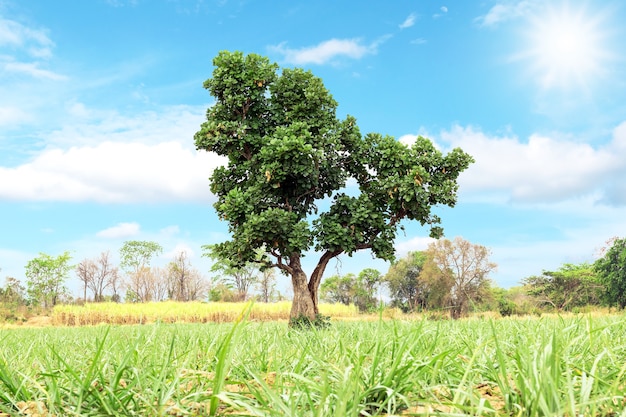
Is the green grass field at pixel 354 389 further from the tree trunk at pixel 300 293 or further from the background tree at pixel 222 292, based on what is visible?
the background tree at pixel 222 292

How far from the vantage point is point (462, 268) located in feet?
106

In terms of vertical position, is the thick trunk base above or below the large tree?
below

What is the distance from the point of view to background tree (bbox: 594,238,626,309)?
3219 centimetres

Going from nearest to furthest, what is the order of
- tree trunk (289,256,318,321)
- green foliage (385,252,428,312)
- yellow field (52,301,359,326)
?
tree trunk (289,256,318,321)
yellow field (52,301,359,326)
green foliage (385,252,428,312)

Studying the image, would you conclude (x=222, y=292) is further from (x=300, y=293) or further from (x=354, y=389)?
(x=354, y=389)

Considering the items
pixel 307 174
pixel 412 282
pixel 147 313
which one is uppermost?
pixel 307 174

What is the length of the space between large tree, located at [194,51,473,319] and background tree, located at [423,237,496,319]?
20.1 meters

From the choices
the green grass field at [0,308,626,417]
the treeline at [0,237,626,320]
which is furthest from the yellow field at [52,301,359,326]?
the green grass field at [0,308,626,417]

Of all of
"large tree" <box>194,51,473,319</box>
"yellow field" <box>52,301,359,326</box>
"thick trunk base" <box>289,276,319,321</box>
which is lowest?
"yellow field" <box>52,301,359,326</box>

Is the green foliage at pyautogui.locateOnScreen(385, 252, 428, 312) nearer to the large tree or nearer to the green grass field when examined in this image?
the large tree

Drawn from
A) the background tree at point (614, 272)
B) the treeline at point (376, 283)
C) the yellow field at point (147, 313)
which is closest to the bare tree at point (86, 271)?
the treeline at point (376, 283)

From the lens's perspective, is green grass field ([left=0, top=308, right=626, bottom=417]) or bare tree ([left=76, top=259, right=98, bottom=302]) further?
bare tree ([left=76, top=259, right=98, bottom=302])

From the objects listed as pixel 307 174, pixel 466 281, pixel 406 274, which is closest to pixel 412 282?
pixel 406 274

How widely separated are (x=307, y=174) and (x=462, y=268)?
77.5ft
